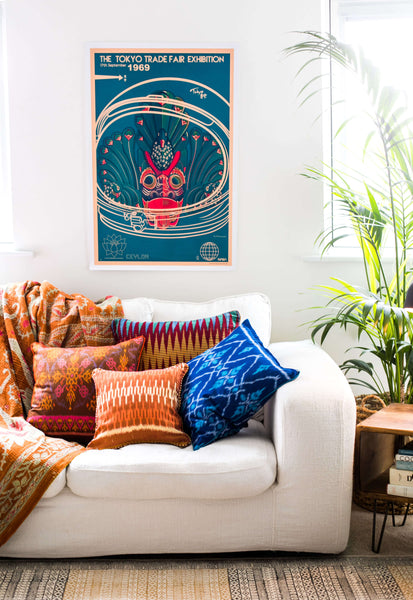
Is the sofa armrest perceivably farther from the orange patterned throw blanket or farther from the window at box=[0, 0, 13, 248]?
the window at box=[0, 0, 13, 248]

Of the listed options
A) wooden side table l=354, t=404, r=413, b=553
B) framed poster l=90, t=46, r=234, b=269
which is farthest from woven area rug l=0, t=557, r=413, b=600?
framed poster l=90, t=46, r=234, b=269

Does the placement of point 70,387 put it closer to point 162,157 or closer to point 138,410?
point 138,410

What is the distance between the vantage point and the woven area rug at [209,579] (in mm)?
1718

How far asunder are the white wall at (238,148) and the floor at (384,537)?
2.89 ft

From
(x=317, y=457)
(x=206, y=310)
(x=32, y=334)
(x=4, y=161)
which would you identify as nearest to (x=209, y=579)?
(x=317, y=457)

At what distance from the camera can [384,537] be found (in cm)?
204

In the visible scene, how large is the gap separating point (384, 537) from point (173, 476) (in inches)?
33.6

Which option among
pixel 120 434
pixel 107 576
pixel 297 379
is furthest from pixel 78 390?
pixel 297 379

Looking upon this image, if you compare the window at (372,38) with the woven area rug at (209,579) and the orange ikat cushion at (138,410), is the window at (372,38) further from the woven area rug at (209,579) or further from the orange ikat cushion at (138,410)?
the woven area rug at (209,579)

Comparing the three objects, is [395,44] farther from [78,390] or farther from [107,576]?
[107,576]

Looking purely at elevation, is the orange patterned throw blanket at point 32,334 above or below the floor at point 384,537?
above

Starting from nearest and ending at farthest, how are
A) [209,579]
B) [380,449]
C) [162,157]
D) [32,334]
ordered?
1. [209,579]
2. [380,449]
3. [32,334]
4. [162,157]

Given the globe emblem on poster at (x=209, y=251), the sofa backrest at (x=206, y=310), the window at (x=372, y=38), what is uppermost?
the window at (x=372, y=38)

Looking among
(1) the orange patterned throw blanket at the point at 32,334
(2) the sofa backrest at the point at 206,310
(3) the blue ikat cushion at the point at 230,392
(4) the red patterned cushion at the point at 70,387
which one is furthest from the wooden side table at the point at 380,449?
(1) the orange patterned throw blanket at the point at 32,334
